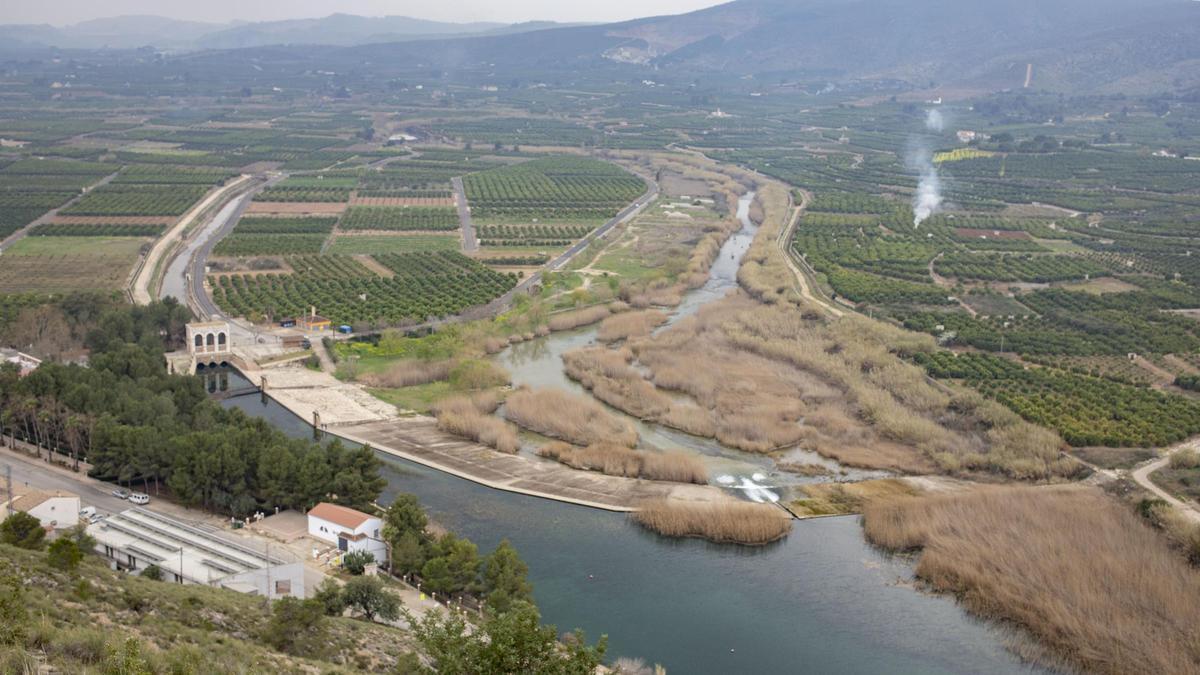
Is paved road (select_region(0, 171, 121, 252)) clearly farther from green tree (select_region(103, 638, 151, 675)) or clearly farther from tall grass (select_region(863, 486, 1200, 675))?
green tree (select_region(103, 638, 151, 675))

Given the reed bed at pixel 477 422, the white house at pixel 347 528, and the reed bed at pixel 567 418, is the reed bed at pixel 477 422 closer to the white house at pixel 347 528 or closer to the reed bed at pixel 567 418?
the reed bed at pixel 567 418

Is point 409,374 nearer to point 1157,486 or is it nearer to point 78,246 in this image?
point 1157,486

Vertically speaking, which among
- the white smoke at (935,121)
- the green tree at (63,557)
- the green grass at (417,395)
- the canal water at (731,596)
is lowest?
the canal water at (731,596)

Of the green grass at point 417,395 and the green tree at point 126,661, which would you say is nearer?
the green tree at point 126,661

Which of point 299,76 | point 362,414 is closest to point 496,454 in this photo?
point 362,414

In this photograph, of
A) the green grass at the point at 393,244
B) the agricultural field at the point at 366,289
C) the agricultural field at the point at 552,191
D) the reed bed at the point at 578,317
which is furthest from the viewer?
the agricultural field at the point at 552,191

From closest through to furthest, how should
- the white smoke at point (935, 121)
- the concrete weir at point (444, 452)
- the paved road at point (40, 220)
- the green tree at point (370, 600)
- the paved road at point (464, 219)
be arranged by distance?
the green tree at point (370, 600) < the concrete weir at point (444, 452) < the paved road at point (40, 220) < the paved road at point (464, 219) < the white smoke at point (935, 121)

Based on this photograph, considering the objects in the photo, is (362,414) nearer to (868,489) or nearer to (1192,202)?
(868,489)

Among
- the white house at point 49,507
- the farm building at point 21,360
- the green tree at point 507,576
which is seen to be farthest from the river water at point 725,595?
the farm building at point 21,360
